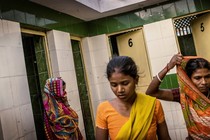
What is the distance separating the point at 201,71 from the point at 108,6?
10.2 feet

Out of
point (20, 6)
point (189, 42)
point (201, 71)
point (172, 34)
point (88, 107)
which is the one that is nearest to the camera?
point (201, 71)

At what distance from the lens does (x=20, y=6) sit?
3119 mm

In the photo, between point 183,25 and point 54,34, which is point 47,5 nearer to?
point 54,34

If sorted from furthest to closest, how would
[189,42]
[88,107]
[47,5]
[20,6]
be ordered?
[189,42] → [88,107] → [47,5] → [20,6]

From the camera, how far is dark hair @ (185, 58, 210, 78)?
5.88 ft

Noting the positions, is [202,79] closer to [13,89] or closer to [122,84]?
[122,84]

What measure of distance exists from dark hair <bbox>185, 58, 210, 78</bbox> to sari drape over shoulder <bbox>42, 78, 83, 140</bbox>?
1620mm

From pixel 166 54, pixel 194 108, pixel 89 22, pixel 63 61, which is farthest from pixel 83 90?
pixel 194 108

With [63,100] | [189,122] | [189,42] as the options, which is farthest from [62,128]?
[189,42]

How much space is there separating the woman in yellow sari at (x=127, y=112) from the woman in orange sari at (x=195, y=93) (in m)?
0.45

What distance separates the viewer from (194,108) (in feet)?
5.88

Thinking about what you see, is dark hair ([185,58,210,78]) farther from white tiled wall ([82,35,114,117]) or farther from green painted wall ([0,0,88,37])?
white tiled wall ([82,35,114,117])

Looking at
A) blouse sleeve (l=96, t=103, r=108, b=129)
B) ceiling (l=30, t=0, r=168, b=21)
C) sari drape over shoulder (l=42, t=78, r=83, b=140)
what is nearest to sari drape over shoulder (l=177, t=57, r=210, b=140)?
blouse sleeve (l=96, t=103, r=108, b=129)

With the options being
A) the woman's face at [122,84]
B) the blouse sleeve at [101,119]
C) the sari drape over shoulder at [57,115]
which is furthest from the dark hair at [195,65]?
the sari drape over shoulder at [57,115]
